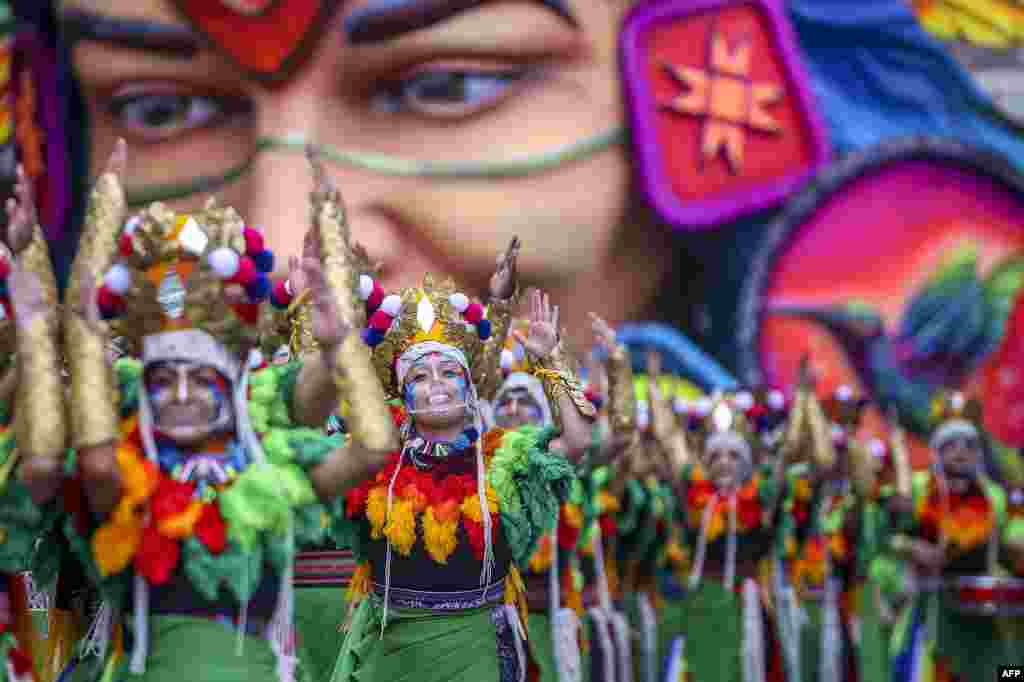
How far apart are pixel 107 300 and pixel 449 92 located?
797cm

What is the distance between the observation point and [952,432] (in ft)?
30.0

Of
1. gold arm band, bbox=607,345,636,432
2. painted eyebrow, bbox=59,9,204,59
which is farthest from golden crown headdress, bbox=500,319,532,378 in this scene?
painted eyebrow, bbox=59,9,204,59

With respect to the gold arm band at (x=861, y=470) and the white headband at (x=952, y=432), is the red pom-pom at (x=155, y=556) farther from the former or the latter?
the white headband at (x=952, y=432)

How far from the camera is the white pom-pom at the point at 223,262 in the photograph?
13.2 ft

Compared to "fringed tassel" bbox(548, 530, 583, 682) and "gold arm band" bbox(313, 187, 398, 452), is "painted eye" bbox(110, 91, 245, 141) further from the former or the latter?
"gold arm band" bbox(313, 187, 398, 452)

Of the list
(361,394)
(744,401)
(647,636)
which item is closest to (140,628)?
(361,394)

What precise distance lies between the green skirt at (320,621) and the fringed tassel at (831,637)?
3.79m

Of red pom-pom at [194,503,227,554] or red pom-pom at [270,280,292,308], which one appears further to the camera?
red pom-pom at [270,280,292,308]

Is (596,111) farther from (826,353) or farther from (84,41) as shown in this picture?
(84,41)

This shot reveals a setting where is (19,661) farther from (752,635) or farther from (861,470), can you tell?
(861,470)

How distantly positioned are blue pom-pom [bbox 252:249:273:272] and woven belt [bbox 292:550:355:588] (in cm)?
232

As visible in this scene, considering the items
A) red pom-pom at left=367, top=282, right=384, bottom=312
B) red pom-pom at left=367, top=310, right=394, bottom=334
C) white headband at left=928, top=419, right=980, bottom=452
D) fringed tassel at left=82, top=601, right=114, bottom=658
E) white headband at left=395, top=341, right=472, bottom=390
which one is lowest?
fringed tassel at left=82, top=601, right=114, bottom=658

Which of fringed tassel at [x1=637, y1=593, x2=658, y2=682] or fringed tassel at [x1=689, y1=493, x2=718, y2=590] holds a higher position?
fringed tassel at [x1=689, y1=493, x2=718, y2=590]

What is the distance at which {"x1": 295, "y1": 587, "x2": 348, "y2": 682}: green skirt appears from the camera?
641cm
